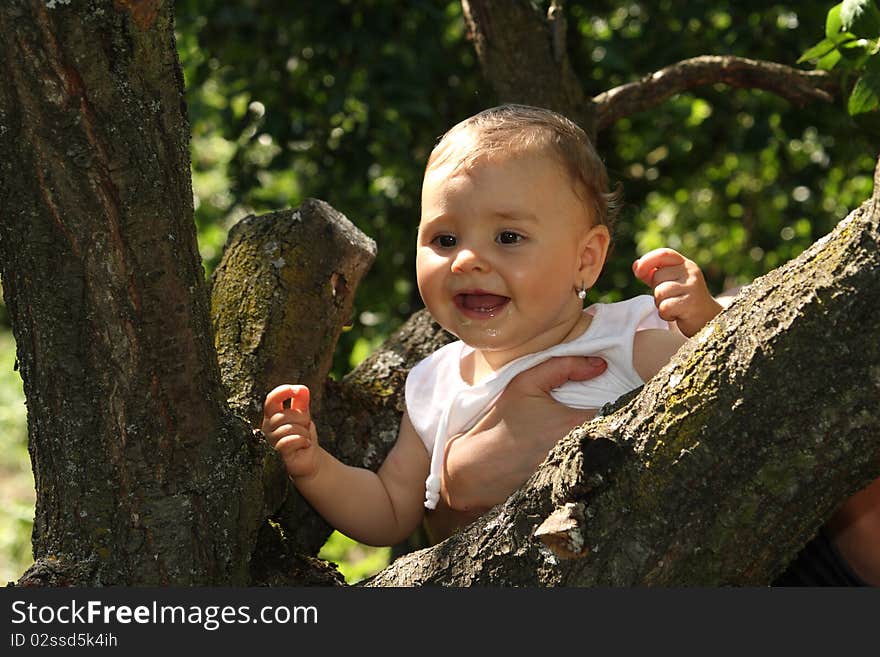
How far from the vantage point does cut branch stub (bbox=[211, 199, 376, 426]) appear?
246 cm

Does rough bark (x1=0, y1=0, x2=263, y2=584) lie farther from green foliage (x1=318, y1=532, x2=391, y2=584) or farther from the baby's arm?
green foliage (x1=318, y1=532, x2=391, y2=584)

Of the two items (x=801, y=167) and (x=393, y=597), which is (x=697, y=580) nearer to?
(x=393, y=597)

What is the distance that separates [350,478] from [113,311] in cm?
81

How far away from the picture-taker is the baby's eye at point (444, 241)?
221 cm

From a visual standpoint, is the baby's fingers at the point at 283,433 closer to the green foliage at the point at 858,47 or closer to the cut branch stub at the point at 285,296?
the cut branch stub at the point at 285,296

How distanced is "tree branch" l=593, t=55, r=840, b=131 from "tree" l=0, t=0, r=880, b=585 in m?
1.58

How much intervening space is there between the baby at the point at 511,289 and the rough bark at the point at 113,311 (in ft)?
1.31

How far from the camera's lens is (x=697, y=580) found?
1636 mm

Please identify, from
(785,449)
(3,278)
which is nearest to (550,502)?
(785,449)

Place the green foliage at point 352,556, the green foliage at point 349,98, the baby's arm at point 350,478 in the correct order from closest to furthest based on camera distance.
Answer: the baby's arm at point 350,478 → the green foliage at point 349,98 → the green foliage at point 352,556

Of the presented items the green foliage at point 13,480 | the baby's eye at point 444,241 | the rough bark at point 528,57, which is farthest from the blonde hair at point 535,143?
the green foliage at point 13,480

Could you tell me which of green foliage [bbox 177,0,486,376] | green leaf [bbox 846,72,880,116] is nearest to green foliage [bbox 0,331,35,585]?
green foliage [bbox 177,0,486,376]

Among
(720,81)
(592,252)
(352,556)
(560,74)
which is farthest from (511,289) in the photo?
(352,556)

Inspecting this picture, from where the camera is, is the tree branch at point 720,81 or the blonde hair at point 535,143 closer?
the blonde hair at point 535,143
